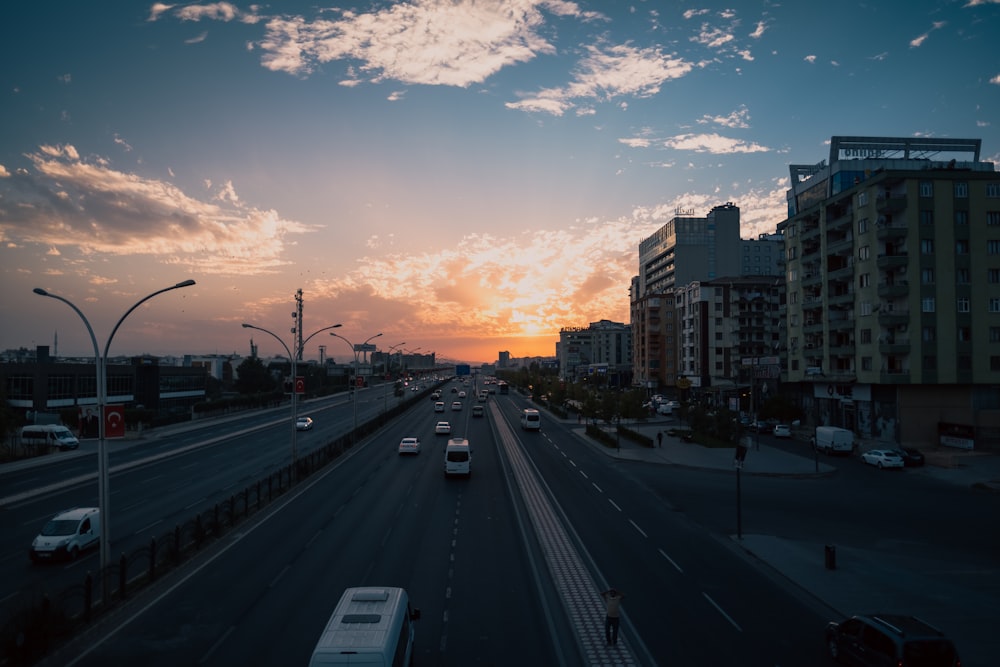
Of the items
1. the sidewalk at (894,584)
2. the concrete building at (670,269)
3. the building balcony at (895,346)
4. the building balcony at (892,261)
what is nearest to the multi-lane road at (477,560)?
the sidewalk at (894,584)

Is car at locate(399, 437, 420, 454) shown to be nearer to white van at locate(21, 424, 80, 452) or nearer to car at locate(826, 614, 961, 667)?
white van at locate(21, 424, 80, 452)

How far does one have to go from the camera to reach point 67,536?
71.3ft

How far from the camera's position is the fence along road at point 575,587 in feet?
47.5

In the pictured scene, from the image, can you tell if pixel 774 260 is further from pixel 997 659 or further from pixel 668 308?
pixel 997 659

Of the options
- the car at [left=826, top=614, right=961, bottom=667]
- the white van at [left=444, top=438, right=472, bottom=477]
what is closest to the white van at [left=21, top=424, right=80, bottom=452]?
the white van at [left=444, top=438, right=472, bottom=477]

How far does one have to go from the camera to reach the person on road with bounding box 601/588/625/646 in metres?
14.3

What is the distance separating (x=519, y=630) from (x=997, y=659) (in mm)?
11284

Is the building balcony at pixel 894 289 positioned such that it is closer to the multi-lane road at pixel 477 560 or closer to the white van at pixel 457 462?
the multi-lane road at pixel 477 560

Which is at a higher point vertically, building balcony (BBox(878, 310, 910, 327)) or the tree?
building balcony (BBox(878, 310, 910, 327))

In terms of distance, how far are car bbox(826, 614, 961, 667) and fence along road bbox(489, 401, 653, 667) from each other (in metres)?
4.65

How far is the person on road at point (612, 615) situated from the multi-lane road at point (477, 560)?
0.34m

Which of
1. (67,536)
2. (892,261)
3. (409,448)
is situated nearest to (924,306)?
(892,261)

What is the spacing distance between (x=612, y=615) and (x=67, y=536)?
64.3 ft

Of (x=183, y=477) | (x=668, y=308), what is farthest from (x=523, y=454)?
(x=668, y=308)
